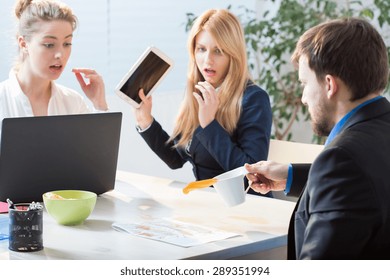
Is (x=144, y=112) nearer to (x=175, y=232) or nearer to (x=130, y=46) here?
(x=175, y=232)

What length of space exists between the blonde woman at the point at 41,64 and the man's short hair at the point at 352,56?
1371 mm

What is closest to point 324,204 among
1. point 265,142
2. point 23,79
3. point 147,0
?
point 265,142

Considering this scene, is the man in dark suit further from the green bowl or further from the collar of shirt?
the green bowl

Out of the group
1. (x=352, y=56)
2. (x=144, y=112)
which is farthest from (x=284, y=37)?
(x=352, y=56)

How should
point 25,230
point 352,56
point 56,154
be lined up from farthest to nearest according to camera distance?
point 56,154, point 25,230, point 352,56

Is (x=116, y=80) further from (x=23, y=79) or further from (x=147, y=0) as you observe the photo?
(x=23, y=79)

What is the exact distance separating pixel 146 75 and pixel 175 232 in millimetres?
939

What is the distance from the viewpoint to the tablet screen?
2502 millimetres

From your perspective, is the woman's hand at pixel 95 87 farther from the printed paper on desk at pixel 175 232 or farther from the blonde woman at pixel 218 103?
the printed paper on desk at pixel 175 232

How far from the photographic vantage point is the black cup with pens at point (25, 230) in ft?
5.11

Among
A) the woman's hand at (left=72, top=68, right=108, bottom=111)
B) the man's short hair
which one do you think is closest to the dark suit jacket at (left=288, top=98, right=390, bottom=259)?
the man's short hair

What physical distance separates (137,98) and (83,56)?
1288mm

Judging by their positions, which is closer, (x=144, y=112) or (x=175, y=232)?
(x=175, y=232)

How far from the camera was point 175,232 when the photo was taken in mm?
1726
